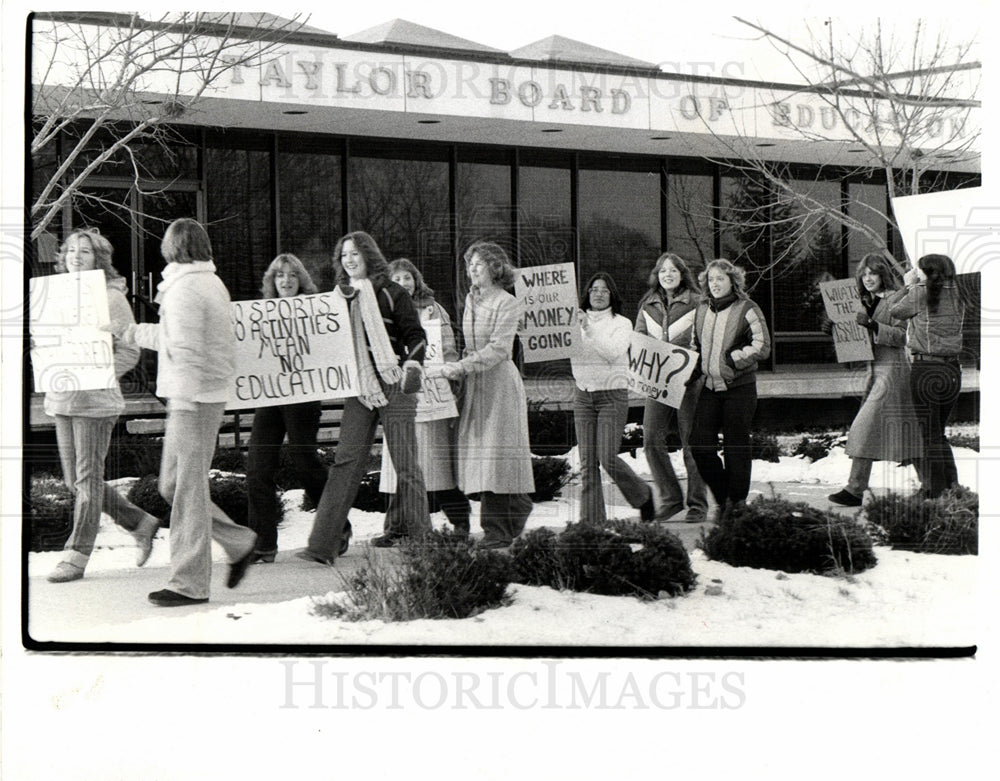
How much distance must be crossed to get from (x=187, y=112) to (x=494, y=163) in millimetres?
1554

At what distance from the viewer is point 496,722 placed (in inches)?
246

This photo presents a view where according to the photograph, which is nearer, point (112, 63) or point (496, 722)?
point (496, 722)

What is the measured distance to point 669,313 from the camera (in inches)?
275

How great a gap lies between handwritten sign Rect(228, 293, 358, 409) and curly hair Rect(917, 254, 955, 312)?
116 inches

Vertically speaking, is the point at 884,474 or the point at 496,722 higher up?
the point at 884,474

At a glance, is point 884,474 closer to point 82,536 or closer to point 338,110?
point 338,110

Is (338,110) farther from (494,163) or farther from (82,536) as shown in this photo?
(82,536)

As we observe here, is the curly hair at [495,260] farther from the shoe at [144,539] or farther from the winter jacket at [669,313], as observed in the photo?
the shoe at [144,539]

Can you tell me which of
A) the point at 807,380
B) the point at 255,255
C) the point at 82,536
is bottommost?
the point at 82,536

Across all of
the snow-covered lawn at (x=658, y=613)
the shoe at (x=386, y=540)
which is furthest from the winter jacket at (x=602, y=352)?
the shoe at (x=386, y=540)

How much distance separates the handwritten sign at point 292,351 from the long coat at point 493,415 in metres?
0.60

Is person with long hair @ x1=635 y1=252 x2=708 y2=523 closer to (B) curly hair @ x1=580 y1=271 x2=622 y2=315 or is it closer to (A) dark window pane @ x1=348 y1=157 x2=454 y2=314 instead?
(B) curly hair @ x1=580 y1=271 x2=622 y2=315

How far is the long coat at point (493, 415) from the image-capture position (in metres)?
6.79

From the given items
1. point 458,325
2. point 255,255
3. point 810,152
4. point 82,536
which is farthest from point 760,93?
point 82,536
